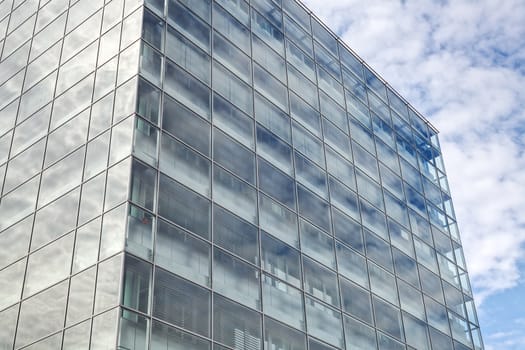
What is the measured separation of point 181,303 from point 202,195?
5113 millimetres

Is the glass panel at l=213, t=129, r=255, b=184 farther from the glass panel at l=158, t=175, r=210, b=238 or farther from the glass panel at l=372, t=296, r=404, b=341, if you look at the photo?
the glass panel at l=372, t=296, r=404, b=341

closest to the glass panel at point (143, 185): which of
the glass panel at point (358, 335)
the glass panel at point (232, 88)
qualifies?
the glass panel at point (232, 88)

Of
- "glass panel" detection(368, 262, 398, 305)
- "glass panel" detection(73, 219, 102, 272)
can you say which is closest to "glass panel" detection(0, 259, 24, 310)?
"glass panel" detection(73, 219, 102, 272)

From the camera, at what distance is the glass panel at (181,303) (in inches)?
998

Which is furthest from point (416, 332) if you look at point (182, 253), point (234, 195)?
point (182, 253)

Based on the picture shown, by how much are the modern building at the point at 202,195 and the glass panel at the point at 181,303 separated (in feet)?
0.24

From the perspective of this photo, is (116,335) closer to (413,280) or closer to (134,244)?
(134,244)

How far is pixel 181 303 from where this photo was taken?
26.0 m

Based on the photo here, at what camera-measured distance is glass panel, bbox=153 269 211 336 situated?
25.3m

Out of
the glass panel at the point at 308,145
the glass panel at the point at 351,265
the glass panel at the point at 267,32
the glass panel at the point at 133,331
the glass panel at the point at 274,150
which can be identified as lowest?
the glass panel at the point at 133,331

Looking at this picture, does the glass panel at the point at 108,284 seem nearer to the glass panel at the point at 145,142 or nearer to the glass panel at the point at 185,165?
the glass panel at the point at 145,142

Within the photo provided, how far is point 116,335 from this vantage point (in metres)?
23.4

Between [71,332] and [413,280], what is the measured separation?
21.3m

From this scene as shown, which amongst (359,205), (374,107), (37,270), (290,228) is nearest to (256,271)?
(290,228)
